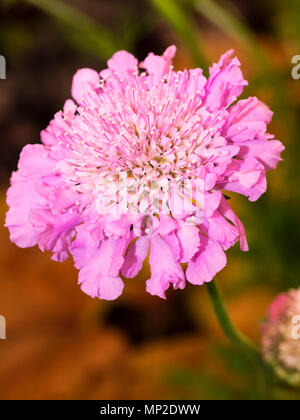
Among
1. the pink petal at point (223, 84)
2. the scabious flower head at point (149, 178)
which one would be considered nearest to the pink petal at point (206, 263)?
the scabious flower head at point (149, 178)

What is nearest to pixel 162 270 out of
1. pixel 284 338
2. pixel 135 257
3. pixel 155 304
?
pixel 135 257

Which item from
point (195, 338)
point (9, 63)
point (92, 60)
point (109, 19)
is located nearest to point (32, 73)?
point (9, 63)

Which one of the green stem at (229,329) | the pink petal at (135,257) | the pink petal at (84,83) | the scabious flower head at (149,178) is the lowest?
the green stem at (229,329)

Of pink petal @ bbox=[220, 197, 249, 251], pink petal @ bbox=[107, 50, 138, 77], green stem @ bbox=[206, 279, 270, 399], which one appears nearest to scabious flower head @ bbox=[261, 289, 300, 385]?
green stem @ bbox=[206, 279, 270, 399]

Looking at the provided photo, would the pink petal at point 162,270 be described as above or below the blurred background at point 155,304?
below

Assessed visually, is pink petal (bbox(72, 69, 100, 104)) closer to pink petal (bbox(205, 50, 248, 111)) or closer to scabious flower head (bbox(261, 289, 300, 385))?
pink petal (bbox(205, 50, 248, 111))

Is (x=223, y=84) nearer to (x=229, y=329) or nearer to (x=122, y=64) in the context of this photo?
(x=122, y=64)

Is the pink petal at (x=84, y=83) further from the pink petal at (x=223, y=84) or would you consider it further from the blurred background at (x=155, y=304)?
the blurred background at (x=155, y=304)
